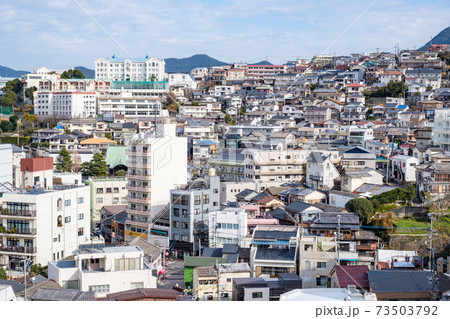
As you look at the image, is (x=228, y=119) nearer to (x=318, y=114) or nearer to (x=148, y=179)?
(x=318, y=114)

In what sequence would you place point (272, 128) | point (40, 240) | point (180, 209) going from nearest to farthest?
point (40, 240) < point (180, 209) < point (272, 128)

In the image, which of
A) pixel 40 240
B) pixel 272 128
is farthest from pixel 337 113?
pixel 40 240

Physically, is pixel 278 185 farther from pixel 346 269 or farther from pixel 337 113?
pixel 337 113

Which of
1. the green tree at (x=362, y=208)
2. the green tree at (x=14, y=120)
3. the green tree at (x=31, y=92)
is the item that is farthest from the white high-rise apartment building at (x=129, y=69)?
the green tree at (x=362, y=208)

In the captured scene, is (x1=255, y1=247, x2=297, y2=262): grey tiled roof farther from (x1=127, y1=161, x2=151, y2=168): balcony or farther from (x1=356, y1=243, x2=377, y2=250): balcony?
(x1=127, y1=161, x2=151, y2=168): balcony

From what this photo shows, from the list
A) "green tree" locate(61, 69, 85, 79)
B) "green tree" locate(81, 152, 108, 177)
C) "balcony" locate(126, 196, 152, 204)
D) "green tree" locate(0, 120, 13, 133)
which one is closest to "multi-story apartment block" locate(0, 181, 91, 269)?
"balcony" locate(126, 196, 152, 204)

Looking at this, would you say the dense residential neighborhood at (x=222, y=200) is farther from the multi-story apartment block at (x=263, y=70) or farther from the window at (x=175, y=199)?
the multi-story apartment block at (x=263, y=70)
